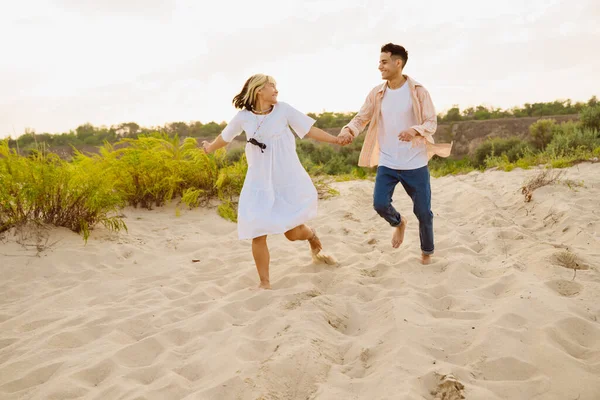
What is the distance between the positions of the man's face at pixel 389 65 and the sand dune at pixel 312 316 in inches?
65.2

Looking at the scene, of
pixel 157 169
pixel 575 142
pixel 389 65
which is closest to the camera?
pixel 389 65

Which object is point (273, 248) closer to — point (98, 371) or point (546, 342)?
point (98, 371)

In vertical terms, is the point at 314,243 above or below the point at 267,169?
below

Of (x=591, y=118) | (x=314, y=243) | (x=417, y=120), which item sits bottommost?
(x=314, y=243)

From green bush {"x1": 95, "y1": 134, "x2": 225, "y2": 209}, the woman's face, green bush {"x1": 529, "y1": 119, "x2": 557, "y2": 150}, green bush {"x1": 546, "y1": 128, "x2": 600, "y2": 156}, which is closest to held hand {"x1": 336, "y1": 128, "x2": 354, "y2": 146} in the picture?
the woman's face

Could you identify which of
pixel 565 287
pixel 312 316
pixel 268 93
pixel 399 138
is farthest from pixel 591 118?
pixel 312 316

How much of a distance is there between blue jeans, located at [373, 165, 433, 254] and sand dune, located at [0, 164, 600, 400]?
283 mm

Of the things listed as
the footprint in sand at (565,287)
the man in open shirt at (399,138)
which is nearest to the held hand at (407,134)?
the man in open shirt at (399,138)

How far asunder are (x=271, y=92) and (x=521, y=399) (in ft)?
8.88

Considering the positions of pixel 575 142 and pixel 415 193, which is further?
pixel 575 142

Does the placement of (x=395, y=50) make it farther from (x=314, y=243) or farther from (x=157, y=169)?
(x=157, y=169)

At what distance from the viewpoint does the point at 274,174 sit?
3.92 meters

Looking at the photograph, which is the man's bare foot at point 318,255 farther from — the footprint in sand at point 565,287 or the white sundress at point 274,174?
the footprint in sand at point 565,287

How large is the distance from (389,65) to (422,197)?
116cm
